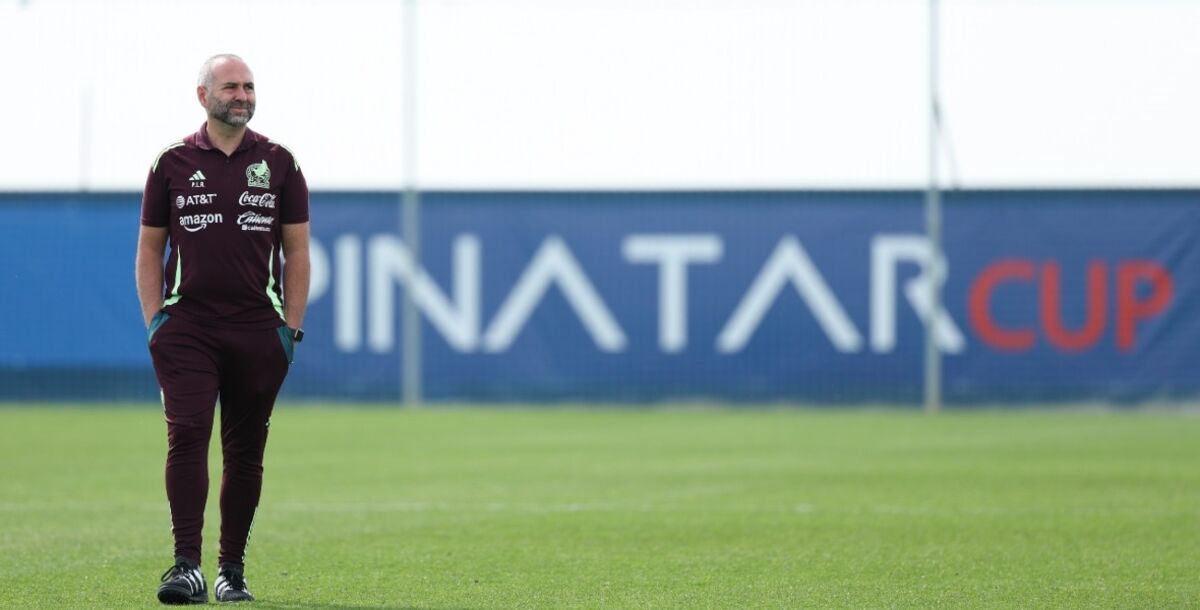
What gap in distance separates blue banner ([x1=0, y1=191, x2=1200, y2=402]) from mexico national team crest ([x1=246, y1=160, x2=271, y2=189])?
17.0 meters

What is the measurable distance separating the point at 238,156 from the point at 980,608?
306 centimetres

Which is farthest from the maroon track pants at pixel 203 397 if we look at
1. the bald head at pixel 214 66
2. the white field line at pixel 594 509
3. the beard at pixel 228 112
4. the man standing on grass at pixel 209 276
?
the white field line at pixel 594 509

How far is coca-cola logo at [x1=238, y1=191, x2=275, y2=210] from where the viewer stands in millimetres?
6926

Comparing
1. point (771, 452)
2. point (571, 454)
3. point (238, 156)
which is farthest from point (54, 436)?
point (238, 156)

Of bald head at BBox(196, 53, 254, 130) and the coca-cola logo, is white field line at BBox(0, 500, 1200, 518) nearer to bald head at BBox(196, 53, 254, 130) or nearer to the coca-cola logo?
the coca-cola logo

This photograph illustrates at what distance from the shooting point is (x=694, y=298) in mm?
23938

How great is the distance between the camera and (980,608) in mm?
7047

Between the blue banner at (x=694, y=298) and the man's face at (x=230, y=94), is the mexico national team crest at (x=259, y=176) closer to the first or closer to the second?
the man's face at (x=230, y=94)

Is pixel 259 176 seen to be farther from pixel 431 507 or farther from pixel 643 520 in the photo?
pixel 431 507

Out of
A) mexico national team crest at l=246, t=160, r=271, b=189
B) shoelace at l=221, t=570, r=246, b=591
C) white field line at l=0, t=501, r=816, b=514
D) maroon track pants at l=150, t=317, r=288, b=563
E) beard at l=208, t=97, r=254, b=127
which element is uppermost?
beard at l=208, t=97, r=254, b=127

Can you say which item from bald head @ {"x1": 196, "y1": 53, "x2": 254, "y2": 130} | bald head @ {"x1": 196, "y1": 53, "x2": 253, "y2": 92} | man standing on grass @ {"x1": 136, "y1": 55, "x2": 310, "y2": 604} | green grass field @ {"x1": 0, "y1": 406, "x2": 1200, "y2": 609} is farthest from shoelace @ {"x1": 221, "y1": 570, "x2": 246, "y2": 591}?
bald head @ {"x1": 196, "y1": 53, "x2": 253, "y2": 92}

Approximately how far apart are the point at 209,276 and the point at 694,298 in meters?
17.2

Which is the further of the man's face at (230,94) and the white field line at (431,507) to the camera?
the white field line at (431,507)

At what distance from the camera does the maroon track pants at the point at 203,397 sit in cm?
691
